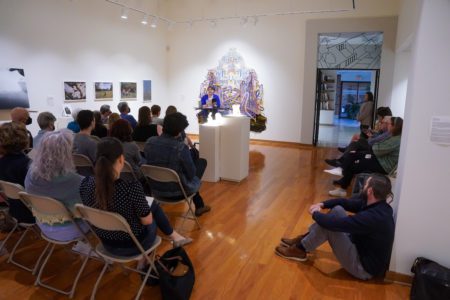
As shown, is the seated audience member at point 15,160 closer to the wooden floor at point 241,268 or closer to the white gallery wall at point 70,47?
the wooden floor at point 241,268

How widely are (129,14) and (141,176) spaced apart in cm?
671

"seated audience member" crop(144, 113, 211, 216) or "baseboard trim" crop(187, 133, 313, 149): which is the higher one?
"seated audience member" crop(144, 113, 211, 216)

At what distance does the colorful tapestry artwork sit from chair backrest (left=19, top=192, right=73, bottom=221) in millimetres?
7259

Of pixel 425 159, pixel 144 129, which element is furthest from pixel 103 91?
pixel 425 159

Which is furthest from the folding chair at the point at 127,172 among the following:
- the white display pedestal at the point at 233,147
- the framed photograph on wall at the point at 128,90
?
the framed photograph on wall at the point at 128,90

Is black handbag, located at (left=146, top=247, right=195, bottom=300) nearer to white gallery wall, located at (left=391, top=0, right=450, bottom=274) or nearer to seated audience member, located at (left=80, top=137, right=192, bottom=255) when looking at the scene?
seated audience member, located at (left=80, top=137, right=192, bottom=255)

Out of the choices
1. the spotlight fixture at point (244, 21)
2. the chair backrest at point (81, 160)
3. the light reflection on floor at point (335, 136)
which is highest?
the spotlight fixture at point (244, 21)

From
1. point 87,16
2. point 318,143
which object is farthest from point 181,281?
point 318,143

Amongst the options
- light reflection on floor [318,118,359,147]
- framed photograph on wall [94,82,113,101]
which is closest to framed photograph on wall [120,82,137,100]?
framed photograph on wall [94,82,113,101]

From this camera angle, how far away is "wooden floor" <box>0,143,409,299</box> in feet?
8.84

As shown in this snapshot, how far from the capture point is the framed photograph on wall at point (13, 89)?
611 cm

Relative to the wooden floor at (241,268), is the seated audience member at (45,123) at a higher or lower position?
higher

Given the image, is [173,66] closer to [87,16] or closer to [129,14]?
[129,14]

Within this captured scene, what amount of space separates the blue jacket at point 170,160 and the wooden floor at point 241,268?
0.57 metres
